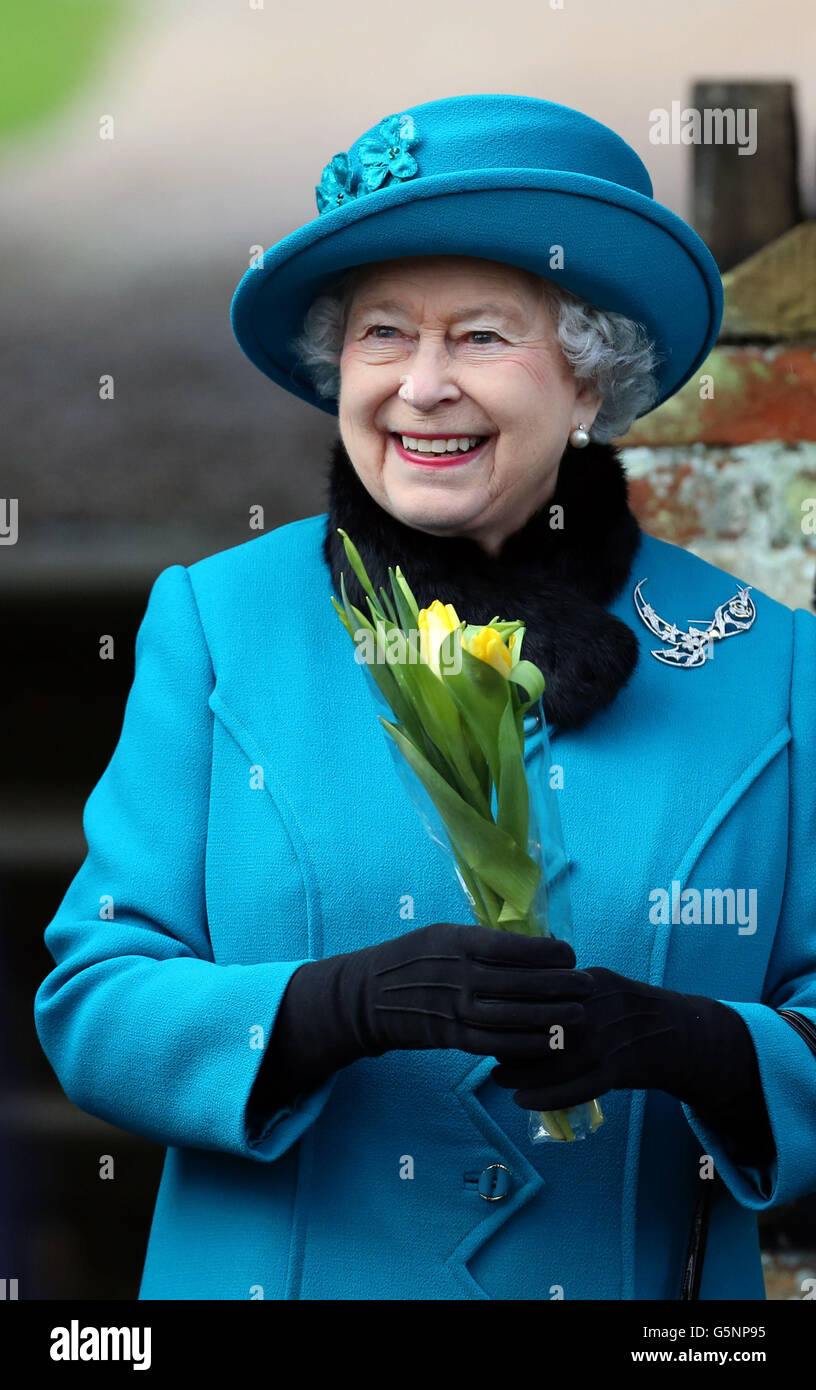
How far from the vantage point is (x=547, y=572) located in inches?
82.8

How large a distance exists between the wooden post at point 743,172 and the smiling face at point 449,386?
103cm

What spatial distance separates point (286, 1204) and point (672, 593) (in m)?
0.90

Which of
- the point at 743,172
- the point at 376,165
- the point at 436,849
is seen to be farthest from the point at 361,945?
the point at 743,172

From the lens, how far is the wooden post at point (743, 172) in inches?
113

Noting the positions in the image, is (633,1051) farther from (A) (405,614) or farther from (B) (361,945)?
(A) (405,614)

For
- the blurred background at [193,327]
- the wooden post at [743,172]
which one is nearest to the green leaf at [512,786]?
the blurred background at [193,327]

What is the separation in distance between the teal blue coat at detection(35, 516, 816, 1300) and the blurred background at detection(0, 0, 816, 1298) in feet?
2.95

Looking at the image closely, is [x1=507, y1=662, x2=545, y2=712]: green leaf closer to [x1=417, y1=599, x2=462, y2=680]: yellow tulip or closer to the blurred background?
[x1=417, y1=599, x2=462, y2=680]: yellow tulip

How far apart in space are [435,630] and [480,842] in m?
0.21

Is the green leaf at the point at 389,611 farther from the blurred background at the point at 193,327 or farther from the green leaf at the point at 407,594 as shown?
the blurred background at the point at 193,327

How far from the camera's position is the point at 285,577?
7.17ft
